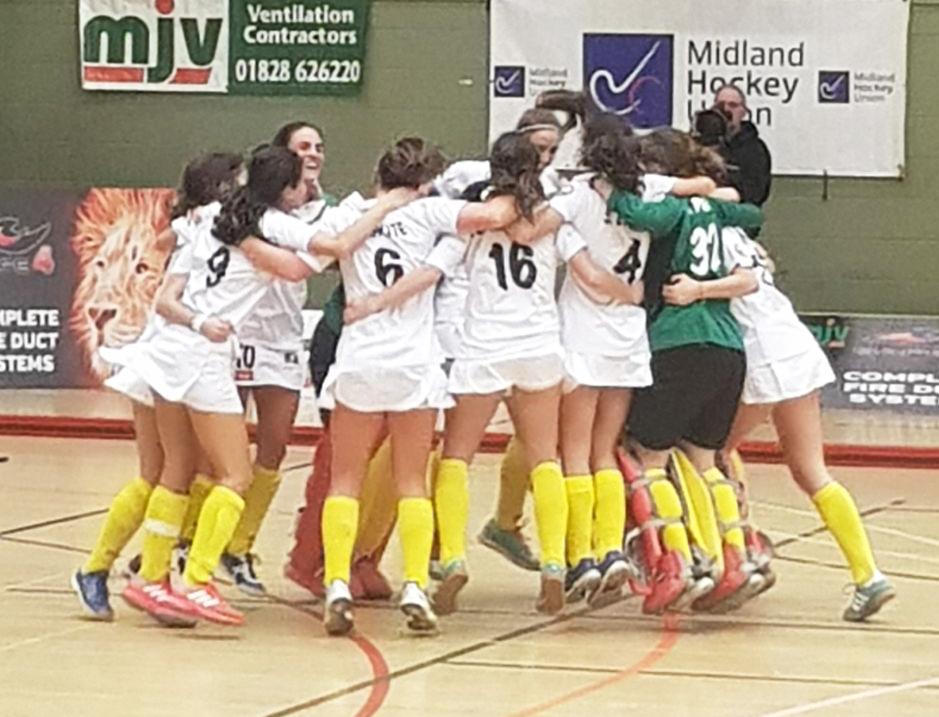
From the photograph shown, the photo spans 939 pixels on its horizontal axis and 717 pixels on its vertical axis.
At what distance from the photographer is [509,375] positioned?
22.9 feet

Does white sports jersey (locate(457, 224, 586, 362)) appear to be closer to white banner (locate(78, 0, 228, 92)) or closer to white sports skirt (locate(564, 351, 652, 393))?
white sports skirt (locate(564, 351, 652, 393))

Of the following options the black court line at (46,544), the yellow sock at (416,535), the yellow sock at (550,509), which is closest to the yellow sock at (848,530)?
the yellow sock at (550,509)

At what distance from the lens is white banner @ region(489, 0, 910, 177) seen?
558 inches

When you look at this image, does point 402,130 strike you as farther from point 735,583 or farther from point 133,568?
point 735,583

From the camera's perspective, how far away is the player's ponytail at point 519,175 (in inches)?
273

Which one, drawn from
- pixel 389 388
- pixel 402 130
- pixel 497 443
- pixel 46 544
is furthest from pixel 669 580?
pixel 402 130

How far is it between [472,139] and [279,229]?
7862 millimetres

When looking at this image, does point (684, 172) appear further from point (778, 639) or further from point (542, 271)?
point (778, 639)

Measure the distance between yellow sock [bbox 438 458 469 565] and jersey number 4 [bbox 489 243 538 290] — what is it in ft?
1.98

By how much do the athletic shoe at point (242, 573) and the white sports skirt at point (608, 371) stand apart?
4.50 ft

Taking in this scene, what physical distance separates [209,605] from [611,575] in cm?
129

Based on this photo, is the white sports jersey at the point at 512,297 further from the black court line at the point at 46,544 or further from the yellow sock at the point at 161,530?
the black court line at the point at 46,544

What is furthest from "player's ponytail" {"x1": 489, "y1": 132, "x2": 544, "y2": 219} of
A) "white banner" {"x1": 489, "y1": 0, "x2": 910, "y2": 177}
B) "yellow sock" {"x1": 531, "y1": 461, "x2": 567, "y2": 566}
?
"white banner" {"x1": 489, "y1": 0, "x2": 910, "y2": 177}

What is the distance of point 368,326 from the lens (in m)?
6.86
